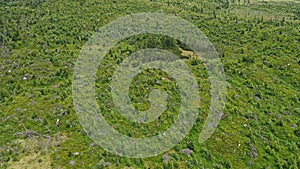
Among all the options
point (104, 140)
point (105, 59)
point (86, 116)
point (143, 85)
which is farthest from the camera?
point (105, 59)

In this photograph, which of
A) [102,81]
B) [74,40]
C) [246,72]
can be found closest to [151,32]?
[74,40]

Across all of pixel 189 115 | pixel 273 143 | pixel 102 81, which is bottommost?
pixel 273 143

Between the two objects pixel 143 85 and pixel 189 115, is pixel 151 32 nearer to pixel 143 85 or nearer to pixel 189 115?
pixel 143 85

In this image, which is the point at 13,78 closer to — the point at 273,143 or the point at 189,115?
the point at 189,115

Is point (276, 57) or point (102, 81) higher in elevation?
point (102, 81)

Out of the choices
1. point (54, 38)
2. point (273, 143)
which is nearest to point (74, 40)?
point (54, 38)

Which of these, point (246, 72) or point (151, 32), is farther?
point (151, 32)

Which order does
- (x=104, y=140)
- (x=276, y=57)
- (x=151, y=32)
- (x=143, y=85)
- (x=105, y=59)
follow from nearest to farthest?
(x=104, y=140)
(x=143, y=85)
(x=105, y=59)
(x=276, y=57)
(x=151, y=32)
